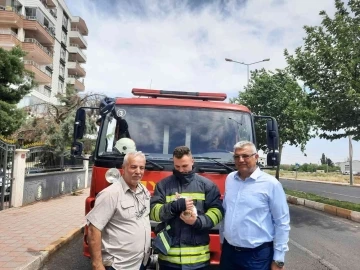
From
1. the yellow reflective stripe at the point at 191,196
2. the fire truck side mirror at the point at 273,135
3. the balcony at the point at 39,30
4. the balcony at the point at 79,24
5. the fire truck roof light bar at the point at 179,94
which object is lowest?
the yellow reflective stripe at the point at 191,196

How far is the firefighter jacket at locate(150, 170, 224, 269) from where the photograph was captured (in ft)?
8.64

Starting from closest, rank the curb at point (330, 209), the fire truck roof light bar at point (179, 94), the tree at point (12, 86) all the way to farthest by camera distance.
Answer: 1. the fire truck roof light bar at point (179, 94)
2. the curb at point (330, 209)
3. the tree at point (12, 86)

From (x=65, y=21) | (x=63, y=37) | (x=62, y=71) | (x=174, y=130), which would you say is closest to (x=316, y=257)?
(x=174, y=130)

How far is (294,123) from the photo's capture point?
17.4m

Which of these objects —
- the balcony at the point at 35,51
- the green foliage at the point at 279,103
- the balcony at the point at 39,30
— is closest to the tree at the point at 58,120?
the green foliage at the point at 279,103

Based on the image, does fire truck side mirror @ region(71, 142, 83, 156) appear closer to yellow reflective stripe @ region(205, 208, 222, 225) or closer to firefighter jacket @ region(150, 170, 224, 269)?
firefighter jacket @ region(150, 170, 224, 269)

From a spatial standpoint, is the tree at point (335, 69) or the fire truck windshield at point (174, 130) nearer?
the fire truck windshield at point (174, 130)

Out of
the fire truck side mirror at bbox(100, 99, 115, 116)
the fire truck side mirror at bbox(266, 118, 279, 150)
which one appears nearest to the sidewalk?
the fire truck side mirror at bbox(100, 99, 115, 116)

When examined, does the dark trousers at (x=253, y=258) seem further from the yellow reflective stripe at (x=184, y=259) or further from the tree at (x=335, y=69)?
the tree at (x=335, y=69)

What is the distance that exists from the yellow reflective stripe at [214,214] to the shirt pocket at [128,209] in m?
0.57

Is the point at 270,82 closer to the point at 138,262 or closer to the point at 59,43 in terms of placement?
the point at 138,262

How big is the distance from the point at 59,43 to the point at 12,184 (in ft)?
124

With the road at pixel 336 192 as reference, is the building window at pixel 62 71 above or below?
above

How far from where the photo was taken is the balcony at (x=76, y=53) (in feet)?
157
